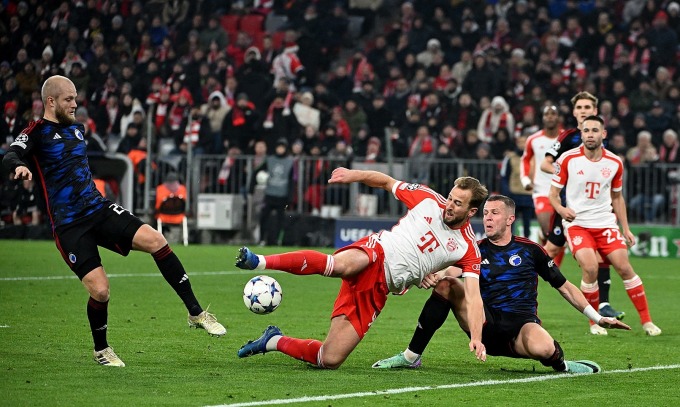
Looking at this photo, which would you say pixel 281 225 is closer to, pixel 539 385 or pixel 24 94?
pixel 24 94

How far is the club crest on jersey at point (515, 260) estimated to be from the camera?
8564 millimetres

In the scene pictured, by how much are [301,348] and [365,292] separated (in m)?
0.63

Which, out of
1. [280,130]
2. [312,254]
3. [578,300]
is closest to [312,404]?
[312,254]

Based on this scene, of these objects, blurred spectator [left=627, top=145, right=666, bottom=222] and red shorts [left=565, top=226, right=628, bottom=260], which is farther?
blurred spectator [left=627, top=145, right=666, bottom=222]

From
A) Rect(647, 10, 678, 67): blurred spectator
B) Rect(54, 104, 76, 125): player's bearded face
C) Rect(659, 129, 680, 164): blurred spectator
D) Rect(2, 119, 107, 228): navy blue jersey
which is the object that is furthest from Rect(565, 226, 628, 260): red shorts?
Rect(647, 10, 678, 67): blurred spectator

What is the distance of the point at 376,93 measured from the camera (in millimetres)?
25391

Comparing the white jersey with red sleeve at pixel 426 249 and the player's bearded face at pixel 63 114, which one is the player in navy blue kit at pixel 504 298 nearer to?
the white jersey with red sleeve at pixel 426 249

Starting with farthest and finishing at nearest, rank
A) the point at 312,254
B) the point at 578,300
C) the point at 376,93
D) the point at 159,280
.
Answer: the point at 376,93
the point at 159,280
the point at 578,300
the point at 312,254

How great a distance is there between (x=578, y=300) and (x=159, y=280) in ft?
28.2

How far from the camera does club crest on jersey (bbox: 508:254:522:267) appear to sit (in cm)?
856

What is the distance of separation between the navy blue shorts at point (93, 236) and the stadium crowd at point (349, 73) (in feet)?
46.9

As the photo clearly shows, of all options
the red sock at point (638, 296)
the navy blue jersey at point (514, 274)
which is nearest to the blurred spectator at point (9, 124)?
the red sock at point (638, 296)

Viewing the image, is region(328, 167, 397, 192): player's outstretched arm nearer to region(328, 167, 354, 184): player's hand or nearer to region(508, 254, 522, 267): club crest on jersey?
region(328, 167, 354, 184): player's hand

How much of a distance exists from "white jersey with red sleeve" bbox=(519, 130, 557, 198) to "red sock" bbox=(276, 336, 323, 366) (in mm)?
6719
